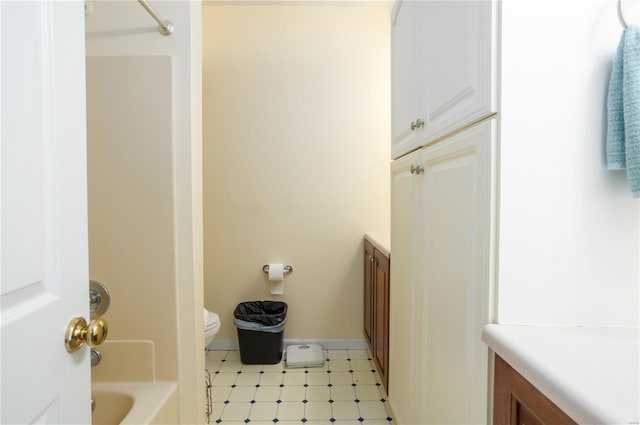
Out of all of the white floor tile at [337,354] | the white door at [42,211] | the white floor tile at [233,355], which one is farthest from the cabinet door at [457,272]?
the white floor tile at [233,355]

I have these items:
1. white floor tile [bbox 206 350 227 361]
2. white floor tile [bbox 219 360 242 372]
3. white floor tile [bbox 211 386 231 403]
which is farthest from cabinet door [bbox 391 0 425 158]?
white floor tile [bbox 206 350 227 361]

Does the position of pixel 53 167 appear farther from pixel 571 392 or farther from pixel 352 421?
pixel 352 421

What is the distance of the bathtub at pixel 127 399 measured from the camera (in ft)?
4.27

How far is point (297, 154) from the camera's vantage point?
2.55 m

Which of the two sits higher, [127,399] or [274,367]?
[127,399]

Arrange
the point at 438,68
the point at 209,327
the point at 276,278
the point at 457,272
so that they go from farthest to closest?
1. the point at 276,278
2. the point at 209,327
3. the point at 438,68
4. the point at 457,272

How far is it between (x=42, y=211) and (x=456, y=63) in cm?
92

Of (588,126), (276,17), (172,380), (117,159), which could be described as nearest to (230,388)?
(172,380)

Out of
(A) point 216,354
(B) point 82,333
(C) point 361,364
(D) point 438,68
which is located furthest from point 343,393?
(D) point 438,68

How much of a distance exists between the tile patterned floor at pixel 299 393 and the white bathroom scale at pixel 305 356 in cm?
4

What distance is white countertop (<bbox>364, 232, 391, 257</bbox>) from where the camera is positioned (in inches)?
71.7

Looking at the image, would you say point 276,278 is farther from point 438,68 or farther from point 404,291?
point 438,68

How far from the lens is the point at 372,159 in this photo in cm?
255

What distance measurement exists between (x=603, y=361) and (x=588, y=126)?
420 mm
